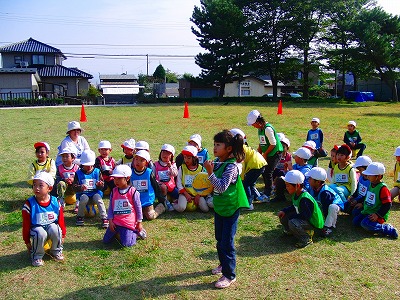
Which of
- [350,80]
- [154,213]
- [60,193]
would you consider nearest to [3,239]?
[60,193]

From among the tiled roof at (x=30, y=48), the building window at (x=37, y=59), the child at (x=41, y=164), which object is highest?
the tiled roof at (x=30, y=48)

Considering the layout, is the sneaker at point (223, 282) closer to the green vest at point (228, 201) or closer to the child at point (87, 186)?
the green vest at point (228, 201)

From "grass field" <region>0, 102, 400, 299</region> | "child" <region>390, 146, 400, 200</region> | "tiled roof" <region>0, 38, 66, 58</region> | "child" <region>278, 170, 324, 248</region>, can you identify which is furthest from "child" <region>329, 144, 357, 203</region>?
"tiled roof" <region>0, 38, 66, 58</region>

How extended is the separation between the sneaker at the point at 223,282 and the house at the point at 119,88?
39478mm

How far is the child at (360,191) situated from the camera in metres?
5.95

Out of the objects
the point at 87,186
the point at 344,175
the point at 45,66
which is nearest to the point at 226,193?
the point at 87,186

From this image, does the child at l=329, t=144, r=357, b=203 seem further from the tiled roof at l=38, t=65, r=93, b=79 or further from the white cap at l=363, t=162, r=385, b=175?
the tiled roof at l=38, t=65, r=93, b=79

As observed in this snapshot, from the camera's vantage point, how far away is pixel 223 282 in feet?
13.5

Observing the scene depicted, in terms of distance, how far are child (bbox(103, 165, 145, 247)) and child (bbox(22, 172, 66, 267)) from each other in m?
0.66

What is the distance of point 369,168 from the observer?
5.61 metres

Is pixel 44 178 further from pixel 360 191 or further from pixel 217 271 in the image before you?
pixel 360 191

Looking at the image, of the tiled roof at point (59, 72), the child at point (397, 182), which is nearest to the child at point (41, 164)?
the child at point (397, 182)

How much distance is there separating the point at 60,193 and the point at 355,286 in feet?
14.6

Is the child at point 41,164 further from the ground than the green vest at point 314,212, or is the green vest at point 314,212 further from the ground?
the child at point 41,164
